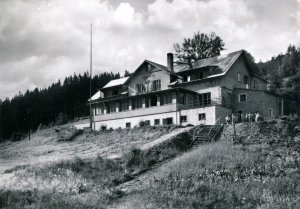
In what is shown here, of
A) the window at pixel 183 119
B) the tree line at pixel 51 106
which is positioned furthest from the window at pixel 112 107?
the tree line at pixel 51 106

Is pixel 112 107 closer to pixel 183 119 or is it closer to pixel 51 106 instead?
pixel 183 119

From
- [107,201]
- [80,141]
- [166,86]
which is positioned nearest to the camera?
[107,201]

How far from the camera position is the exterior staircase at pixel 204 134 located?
102 feet

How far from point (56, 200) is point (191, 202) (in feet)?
19.1

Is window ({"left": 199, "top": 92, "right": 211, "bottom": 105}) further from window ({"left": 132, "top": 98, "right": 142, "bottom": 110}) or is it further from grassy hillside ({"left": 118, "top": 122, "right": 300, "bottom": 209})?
grassy hillside ({"left": 118, "top": 122, "right": 300, "bottom": 209})

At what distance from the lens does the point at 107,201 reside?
52.4 feet

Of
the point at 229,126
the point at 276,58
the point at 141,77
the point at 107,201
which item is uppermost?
the point at 276,58

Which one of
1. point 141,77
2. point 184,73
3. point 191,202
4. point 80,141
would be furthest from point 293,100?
point 191,202

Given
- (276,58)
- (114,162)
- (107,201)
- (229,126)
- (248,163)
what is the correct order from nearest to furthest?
(107,201) < (248,163) < (114,162) < (229,126) < (276,58)

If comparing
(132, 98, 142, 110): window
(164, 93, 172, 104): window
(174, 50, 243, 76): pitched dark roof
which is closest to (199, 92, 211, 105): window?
(174, 50, 243, 76): pitched dark roof

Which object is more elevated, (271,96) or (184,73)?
(184,73)

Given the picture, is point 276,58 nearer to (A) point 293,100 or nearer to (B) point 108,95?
(A) point 293,100

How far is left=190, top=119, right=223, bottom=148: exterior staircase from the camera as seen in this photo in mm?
31031

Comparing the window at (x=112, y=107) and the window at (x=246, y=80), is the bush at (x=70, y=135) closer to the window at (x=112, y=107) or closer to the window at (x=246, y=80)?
the window at (x=112, y=107)
